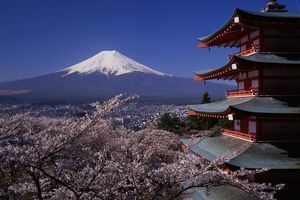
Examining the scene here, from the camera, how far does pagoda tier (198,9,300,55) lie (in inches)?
450

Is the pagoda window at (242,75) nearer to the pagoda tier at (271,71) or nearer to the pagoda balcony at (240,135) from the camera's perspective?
the pagoda tier at (271,71)

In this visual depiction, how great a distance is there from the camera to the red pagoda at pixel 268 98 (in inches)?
412

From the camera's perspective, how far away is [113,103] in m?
7.84

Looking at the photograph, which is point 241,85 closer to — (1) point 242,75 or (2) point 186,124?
(1) point 242,75

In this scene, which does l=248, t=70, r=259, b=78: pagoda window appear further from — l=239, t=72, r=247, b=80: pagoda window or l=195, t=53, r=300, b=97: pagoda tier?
l=239, t=72, r=247, b=80: pagoda window

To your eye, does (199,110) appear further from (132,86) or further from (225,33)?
(132,86)

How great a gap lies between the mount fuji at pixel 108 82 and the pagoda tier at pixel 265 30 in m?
103

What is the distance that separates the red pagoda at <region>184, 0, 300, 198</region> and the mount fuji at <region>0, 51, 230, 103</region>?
103 metres

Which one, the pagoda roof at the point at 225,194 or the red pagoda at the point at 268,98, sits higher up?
the red pagoda at the point at 268,98

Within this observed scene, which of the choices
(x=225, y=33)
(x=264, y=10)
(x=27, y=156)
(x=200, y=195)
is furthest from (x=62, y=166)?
(x=264, y=10)

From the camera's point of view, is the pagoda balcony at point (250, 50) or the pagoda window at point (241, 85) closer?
the pagoda balcony at point (250, 50)

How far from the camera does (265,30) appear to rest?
39.1 feet

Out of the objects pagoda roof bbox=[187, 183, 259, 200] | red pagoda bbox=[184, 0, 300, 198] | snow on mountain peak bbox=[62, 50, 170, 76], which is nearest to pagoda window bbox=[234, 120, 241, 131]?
red pagoda bbox=[184, 0, 300, 198]

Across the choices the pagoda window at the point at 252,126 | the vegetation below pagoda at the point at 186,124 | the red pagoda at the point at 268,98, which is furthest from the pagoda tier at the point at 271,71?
the vegetation below pagoda at the point at 186,124
